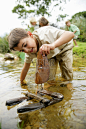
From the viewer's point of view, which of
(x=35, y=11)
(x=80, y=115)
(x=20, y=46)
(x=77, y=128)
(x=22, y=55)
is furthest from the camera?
(x=35, y=11)

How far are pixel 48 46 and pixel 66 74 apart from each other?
1.50 m

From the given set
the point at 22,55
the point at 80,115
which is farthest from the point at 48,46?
the point at 22,55

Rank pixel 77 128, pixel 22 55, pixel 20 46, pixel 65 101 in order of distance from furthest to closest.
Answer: pixel 22 55 → pixel 20 46 → pixel 65 101 → pixel 77 128

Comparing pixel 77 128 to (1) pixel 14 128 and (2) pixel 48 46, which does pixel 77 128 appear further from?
(2) pixel 48 46

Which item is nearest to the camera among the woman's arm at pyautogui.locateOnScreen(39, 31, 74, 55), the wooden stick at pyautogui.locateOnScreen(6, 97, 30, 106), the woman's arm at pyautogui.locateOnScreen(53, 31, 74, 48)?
the wooden stick at pyautogui.locateOnScreen(6, 97, 30, 106)

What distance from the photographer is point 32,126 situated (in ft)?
4.12

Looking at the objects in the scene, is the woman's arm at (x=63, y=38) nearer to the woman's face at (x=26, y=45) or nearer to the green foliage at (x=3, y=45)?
the woman's face at (x=26, y=45)

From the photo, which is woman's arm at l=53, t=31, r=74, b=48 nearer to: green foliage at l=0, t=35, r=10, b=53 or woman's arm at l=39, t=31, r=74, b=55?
woman's arm at l=39, t=31, r=74, b=55

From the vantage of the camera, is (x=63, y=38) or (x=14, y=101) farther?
A: (x=63, y=38)

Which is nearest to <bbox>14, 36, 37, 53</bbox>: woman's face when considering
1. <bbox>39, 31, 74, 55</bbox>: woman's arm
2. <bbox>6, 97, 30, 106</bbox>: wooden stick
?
<bbox>39, 31, 74, 55</bbox>: woman's arm

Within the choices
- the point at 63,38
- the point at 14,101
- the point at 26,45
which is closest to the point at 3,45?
the point at 26,45

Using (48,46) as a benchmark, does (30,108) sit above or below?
below

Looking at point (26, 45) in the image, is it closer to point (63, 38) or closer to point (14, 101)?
point (63, 38)

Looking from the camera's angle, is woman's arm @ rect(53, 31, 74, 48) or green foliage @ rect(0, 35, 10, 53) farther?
green foliage @ rect(0, 35, 10, 53)
